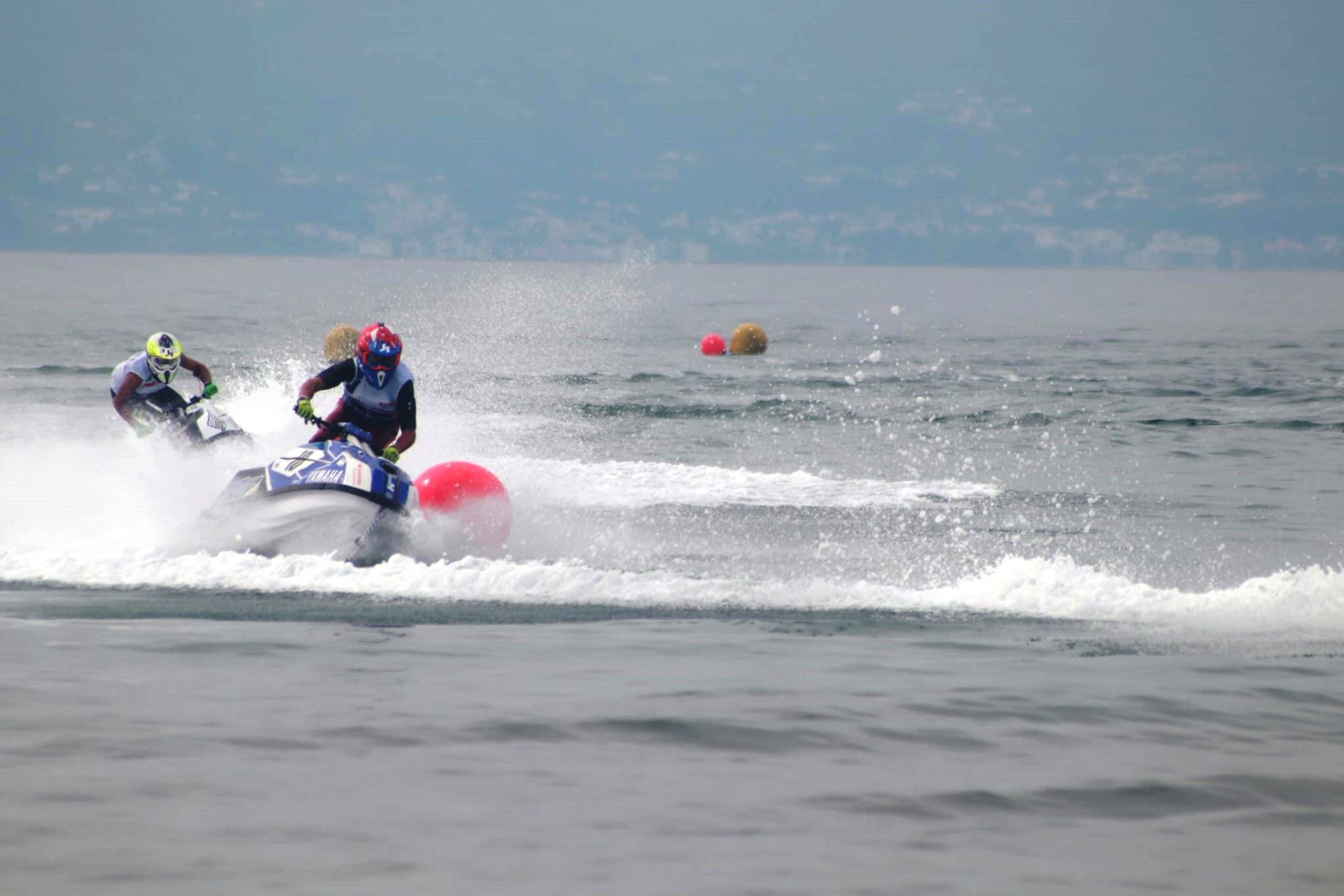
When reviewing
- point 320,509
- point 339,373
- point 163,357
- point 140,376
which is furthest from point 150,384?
point 320,509

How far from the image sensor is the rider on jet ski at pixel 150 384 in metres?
16.4

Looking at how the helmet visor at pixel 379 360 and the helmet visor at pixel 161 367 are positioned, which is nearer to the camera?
the helmet visor at pixel 379 360

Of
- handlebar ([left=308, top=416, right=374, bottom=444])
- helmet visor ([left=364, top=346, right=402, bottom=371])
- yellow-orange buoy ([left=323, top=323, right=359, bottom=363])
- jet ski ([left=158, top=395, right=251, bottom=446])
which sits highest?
yellow-orange buoy ([left=323, top=323, right=359, bottom=363])

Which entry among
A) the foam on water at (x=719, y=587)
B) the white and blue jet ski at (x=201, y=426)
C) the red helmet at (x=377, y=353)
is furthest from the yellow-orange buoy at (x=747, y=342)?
the foam on water at (x=719, y=587)

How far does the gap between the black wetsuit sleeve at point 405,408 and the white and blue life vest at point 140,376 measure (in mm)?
3512

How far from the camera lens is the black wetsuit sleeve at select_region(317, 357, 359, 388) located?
14039mm

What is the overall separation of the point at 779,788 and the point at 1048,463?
1427 cm

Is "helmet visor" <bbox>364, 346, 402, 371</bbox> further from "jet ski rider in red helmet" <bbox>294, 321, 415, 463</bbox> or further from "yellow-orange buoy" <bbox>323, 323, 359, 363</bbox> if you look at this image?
"yellow-orange buoy" <bbox>323, 323, 359, 363</bbox>

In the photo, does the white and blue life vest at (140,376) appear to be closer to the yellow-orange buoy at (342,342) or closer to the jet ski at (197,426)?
the jet ski at (197,426)

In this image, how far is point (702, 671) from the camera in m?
9.73

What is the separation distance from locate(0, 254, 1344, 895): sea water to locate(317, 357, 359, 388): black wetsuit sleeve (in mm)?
1633

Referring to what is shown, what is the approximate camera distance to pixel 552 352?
41.5 metres

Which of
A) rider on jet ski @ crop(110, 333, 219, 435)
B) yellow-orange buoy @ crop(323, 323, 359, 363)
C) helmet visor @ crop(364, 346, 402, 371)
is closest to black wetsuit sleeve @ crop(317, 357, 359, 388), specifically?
helmet visor @ crop(364, 346, 402, 371)

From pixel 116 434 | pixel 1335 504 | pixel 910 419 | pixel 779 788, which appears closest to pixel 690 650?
pixel 779 788
